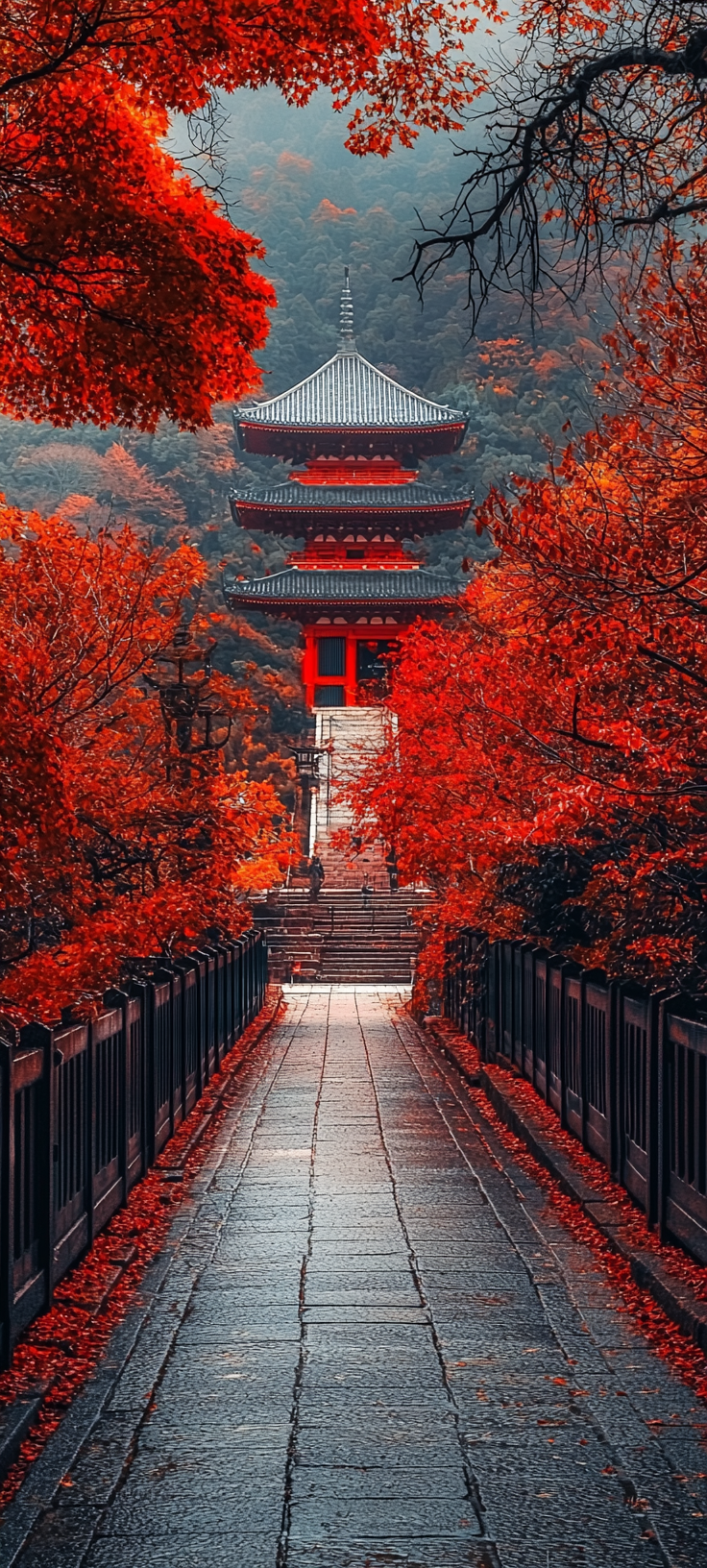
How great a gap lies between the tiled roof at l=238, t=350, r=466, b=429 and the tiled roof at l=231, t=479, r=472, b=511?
6.43 feet

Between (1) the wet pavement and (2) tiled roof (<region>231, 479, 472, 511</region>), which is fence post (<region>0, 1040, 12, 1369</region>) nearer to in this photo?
(1) the wet pavement

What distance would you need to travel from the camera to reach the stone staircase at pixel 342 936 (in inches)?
1260

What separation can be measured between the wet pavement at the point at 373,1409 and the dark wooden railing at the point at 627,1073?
0.52m

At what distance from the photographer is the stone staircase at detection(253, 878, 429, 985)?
32.0 m

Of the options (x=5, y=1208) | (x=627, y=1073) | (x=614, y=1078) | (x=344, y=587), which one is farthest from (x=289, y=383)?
(x=5, y=1208)

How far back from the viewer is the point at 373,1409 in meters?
5.13

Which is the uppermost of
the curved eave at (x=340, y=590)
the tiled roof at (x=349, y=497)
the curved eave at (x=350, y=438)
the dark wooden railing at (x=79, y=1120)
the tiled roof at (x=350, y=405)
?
the tiled roof at (x=350, y=405)

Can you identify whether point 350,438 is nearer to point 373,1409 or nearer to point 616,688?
point 616,688

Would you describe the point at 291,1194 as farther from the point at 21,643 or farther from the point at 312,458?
the point at 312,458

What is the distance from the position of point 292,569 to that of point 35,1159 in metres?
45.9

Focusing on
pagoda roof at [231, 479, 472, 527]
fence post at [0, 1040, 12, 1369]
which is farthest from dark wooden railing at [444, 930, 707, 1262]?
pagoda roof at [231, 479, 472, 527]

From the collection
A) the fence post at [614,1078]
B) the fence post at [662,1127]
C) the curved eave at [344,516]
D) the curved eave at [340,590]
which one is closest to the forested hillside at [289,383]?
the curved eave at [340,590]

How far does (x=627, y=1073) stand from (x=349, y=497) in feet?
142

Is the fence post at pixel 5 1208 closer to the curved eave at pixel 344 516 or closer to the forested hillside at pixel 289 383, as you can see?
the curved eave at pixel 344 516
